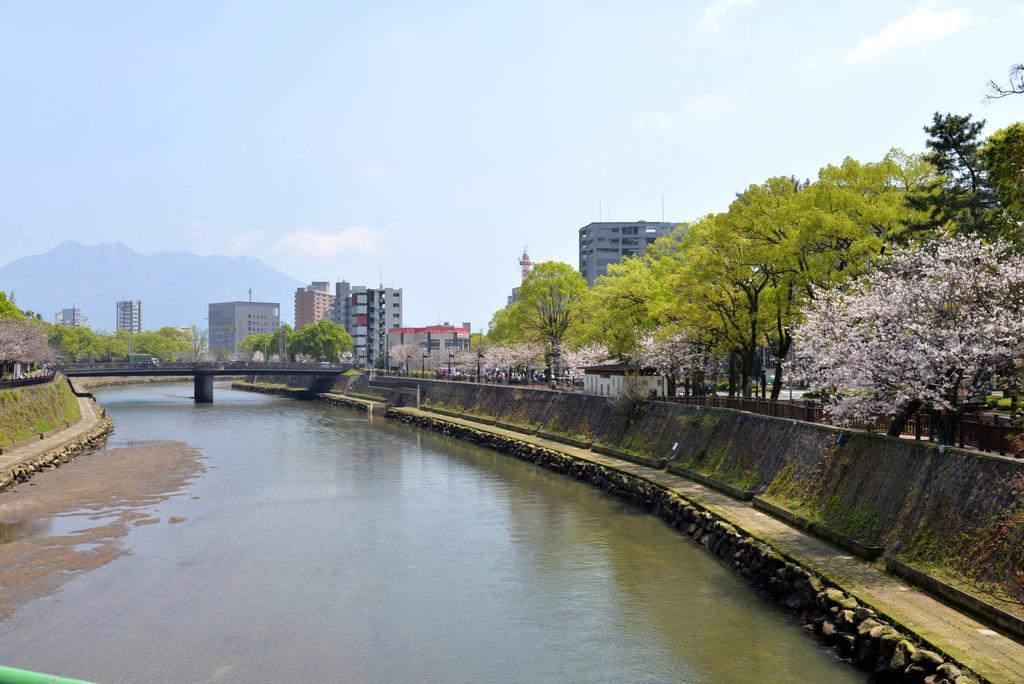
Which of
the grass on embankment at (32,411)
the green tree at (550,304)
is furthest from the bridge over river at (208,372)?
the green tree at (550,304)

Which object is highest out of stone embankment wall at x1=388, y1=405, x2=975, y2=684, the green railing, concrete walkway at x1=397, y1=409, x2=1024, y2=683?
the green railing

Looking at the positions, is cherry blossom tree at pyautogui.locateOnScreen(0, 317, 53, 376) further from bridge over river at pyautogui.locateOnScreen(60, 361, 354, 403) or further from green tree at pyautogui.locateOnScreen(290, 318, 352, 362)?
green tree at pyautogui.locateOnScreen(290, 318, 352, 362)

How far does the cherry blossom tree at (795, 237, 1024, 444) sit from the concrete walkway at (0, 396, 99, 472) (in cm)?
4764

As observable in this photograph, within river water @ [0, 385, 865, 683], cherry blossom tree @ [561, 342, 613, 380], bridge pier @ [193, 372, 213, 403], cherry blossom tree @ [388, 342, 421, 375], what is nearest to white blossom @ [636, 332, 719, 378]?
river water @ [0, 385, 865, 683]

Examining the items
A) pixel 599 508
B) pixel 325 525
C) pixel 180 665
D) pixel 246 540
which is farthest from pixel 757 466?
pixel 180 665

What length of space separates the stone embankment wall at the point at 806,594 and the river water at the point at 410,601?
2.22 ft

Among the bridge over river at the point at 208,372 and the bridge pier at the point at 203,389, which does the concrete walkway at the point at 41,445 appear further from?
the bridge pier at the point at 203,389

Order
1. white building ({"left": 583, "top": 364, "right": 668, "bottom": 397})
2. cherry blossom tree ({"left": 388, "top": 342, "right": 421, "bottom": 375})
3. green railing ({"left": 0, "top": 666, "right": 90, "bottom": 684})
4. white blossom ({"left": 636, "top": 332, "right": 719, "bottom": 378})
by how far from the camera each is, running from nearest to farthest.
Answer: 1. green railing ({"left": 0, "top": 666, "right": 90, "bottom": 684})
2. white blossom ({"left": 636, "top": 332, "right": 719, "bottom": 378})
3. white building ({"left": 583, "top": 364, "right": 668, "bottom": 397})
4. cherry blossom tree ({"left": 388, "top": 342, "right": 421, "bottom": 375})

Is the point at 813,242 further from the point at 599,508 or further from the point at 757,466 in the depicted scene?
the point at 599,508

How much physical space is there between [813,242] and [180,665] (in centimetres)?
3631

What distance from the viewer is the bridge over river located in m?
124

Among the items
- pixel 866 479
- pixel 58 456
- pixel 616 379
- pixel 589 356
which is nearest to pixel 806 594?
pixel 866 479

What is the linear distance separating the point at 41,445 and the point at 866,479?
57.2m

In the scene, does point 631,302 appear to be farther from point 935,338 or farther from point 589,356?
point 935,338
